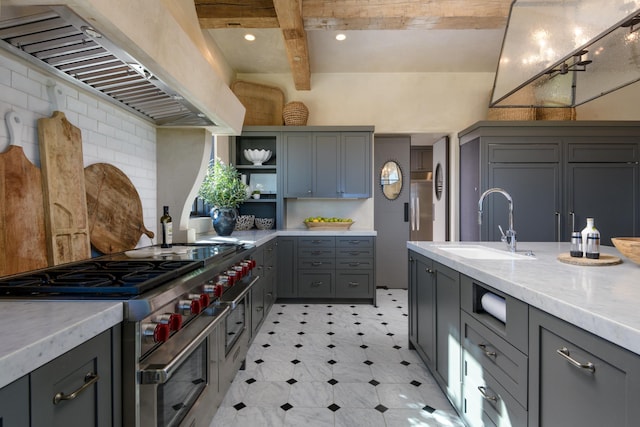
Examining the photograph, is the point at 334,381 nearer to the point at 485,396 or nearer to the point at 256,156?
the point at 485,396

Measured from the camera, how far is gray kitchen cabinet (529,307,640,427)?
0.76 m

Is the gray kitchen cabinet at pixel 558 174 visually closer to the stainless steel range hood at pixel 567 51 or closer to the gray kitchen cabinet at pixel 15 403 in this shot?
the stainless steel range hood at pixel 567 51

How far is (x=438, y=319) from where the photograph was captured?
Result: 6.63ft

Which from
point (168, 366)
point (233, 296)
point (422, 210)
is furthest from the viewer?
point (422, 210)

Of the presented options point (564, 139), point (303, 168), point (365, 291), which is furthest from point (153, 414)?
point (564, 139)

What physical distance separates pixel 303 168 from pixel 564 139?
3070mm

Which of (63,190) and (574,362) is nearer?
(574,362)

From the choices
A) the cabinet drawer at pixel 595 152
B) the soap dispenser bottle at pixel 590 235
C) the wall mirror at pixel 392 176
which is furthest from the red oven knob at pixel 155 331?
the cabinet drawer at pixel 595 152

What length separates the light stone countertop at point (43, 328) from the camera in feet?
2.08

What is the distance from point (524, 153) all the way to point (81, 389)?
442cm

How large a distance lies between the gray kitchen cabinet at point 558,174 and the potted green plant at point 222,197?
278 cm

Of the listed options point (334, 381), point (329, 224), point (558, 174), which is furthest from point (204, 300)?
point (558, 174)

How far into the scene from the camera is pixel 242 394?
2.07 m

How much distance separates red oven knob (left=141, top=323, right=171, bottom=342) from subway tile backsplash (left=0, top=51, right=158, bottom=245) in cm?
95
